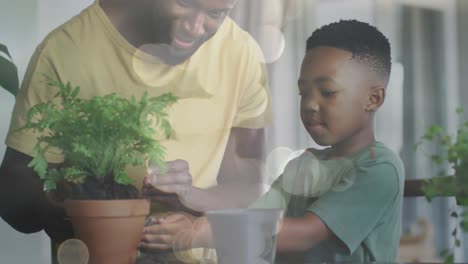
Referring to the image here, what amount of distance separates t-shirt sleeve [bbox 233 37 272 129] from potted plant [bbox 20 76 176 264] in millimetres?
228

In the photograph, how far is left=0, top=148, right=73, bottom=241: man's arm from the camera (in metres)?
1.52

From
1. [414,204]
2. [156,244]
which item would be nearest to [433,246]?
[414,204]

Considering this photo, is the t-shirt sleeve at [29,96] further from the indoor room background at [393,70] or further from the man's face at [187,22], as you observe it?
the man's face at [187,22]

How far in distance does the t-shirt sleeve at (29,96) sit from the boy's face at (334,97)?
589mm

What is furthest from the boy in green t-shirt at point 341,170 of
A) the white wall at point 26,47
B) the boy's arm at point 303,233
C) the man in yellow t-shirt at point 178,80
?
the white wall at point 26,47

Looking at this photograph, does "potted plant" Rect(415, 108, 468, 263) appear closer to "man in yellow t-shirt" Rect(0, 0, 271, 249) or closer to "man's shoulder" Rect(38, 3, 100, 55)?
"man in yellow t-shirt" Rect(0, 0, 271, 249)

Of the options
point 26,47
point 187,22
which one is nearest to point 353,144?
point 187,22

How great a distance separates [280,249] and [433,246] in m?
0.38

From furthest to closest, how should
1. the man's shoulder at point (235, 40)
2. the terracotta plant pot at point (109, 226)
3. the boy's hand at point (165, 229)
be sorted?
the man's shoulder at point (235, 40) < the boy's hand at point (165, 229) < the terracotta plant pot at point (109, 226)

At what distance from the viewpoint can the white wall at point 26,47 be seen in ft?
5.14

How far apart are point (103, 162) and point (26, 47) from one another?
0.38 m

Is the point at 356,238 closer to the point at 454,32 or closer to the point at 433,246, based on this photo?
the point at 433,246

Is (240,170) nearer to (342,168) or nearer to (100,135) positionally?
(342,168)

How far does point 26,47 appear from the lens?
1583mm
